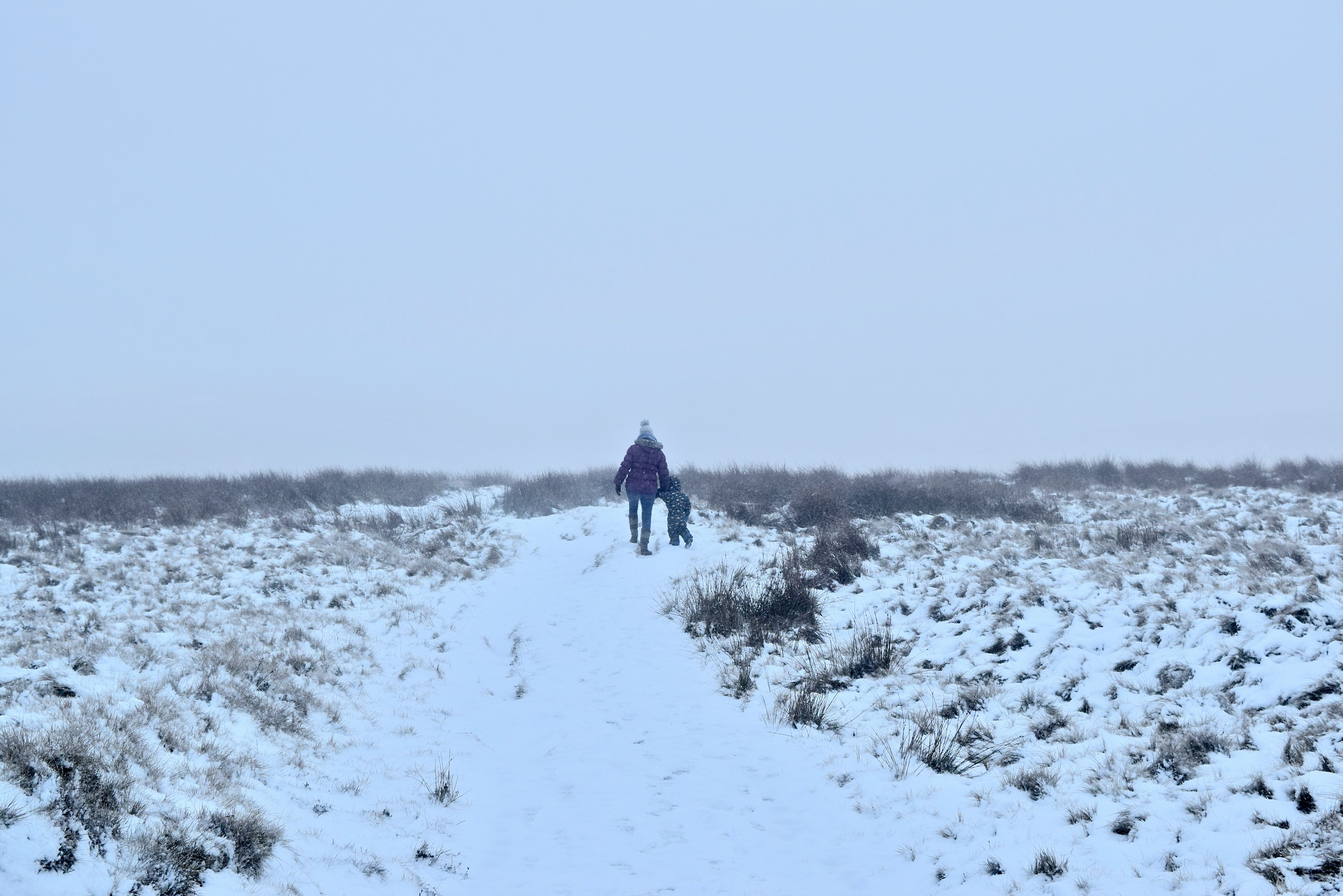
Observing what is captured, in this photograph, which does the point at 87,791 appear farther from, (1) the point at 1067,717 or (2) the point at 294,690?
(1) the point at 1067,717

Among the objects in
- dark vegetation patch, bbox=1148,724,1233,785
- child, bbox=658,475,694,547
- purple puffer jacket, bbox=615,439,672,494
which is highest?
purple puffer jacket, bbox=615,439,672,494

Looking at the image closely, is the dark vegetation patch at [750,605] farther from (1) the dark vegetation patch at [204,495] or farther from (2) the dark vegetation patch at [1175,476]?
(2) the dark vegetation patch at [1175,476]

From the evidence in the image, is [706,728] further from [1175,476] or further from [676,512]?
[1175,476]

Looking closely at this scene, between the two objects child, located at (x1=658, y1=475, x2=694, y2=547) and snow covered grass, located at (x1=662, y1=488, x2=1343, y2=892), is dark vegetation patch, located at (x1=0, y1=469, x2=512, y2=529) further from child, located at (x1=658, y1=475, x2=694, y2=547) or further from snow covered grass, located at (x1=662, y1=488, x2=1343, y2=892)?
snow covered grass, located at (x1=662, y1=488, x2=1343, y2=892)

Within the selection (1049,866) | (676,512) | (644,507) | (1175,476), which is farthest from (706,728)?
(1175,476)

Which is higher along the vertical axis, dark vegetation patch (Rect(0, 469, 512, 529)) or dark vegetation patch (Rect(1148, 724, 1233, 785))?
dark vegetation patch (Rect(0, 469, 512, 529))

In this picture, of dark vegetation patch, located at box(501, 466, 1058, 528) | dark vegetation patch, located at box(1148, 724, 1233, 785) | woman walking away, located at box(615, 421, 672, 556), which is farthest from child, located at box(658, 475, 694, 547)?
dark vegetation patch, located at box(1148, 724, 1233, 785)

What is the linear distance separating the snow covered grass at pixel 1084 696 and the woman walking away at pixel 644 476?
120 inches

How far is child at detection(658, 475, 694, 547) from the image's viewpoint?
13.8 meters

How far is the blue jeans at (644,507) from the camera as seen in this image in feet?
45.7

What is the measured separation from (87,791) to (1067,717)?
6.67 meters

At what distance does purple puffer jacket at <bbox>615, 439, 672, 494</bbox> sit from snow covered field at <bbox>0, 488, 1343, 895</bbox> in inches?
113

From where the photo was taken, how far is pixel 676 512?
13898 mm

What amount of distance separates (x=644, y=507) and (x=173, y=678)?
335 inches
